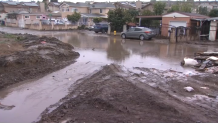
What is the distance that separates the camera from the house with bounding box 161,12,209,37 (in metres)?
25.6

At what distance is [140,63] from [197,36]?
16033 millimetres

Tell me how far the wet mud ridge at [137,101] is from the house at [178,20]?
721 inches

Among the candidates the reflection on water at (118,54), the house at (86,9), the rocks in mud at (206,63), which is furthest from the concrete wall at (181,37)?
the house at (86,9)

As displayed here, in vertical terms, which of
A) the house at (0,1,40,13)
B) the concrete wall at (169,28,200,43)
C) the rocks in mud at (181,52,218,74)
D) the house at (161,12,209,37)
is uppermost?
the house at (0,1,40,13)

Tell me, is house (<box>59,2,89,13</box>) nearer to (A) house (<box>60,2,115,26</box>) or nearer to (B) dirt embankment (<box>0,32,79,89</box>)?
(A) house (<box>60,2,115,26</box>)

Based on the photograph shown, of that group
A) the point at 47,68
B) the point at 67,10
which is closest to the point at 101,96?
the point at 47,68

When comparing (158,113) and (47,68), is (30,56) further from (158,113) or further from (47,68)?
(158,113)

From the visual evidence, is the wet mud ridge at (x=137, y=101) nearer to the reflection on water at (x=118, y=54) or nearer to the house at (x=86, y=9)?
the reflection on water at (x=118, y=54)

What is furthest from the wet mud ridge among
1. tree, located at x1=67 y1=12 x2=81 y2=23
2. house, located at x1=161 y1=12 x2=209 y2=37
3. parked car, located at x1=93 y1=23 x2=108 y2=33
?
tree, located at x1=67 y1=12 x2=81 y2=23

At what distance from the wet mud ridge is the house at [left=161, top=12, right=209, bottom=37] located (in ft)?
60.0

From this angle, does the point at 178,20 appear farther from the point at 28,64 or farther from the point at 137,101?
the point at 137,101

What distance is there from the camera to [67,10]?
191 feet

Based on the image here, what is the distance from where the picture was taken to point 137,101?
594cm

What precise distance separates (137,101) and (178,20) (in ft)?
73.9
